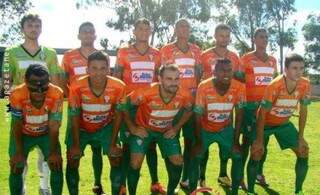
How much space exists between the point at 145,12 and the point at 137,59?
4287 centimetres

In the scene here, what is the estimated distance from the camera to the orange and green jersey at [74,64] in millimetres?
7844

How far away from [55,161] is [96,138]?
757mm

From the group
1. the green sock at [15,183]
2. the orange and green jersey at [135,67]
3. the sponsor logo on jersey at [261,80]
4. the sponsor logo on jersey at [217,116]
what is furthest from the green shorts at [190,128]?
the green sock at [15,183]

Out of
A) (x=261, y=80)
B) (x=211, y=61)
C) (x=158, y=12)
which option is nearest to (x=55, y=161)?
(x=211, y=61)

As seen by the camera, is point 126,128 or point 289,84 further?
point 289,84

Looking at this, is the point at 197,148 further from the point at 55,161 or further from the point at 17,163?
the point at 17,163

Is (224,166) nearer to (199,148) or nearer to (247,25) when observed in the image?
(199,148)

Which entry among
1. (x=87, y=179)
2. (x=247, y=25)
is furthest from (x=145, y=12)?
(x=87, y=179)

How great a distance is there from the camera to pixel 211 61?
26.3ft

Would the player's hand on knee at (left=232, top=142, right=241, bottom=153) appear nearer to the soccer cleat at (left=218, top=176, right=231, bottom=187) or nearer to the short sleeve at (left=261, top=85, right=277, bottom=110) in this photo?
the short sleeve at (left=261, top=85, right=277, bottom=110)

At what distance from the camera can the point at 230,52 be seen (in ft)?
26.8

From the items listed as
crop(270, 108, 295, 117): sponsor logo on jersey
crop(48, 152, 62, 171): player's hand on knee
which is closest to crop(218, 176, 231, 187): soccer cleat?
crop(270, 108, 295, 117): sponsor logo on jersey

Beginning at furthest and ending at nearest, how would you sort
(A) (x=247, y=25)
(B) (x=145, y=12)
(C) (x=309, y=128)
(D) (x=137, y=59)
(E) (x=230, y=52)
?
1. (A) (x=247, y=25)
2. (B) (x=145, y=12)
3. (C) (x=309, y=128)
4. (E) (x=230, y=52)
5. (D) (x=137, y=59)

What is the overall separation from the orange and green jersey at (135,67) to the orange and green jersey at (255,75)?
5.11 ft
